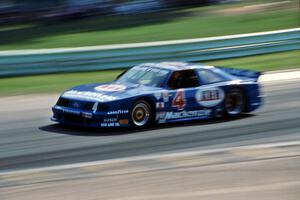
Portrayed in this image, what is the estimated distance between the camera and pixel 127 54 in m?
18.7

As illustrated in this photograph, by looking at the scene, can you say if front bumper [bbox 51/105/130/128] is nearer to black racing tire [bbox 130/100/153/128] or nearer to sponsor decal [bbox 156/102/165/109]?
black racing tire [bbox 130/100/153/128]

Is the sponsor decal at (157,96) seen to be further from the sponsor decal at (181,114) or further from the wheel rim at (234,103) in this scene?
the wheel rim at (234,103)

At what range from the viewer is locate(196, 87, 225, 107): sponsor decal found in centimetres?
1178

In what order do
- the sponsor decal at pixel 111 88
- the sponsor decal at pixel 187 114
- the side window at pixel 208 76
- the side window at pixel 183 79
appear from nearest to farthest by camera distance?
the sponsor decal at pixel 111 88 < the sponsor decal at pixel 187 114 < the side window at pixel 183 79 < the side window at pixel 208 76

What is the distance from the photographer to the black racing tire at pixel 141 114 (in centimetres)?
1091

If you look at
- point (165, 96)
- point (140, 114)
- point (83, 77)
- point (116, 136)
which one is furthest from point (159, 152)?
A: point (83, 77)

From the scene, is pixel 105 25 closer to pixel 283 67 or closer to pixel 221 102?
pixel 283 67

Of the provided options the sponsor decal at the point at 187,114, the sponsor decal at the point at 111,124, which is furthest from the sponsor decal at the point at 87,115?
the sponsor decal at the point at 187,114

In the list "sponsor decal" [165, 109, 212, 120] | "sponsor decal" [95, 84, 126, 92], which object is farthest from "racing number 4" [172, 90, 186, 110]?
"sponsor decal" [95, 84, 126, 92]

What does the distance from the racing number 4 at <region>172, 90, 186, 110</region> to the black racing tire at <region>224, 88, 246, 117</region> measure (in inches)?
38.9

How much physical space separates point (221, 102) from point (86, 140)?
2.94 metres

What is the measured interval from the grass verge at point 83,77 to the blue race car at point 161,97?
4502 millimetres

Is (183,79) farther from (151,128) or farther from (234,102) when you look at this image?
(234,102)

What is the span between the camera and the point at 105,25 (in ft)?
103
